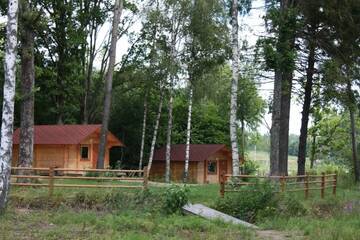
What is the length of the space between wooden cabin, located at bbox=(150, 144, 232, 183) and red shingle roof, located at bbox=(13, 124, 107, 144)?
9310 mm

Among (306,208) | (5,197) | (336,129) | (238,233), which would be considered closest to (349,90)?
(306,208)

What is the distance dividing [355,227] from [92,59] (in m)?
35.1

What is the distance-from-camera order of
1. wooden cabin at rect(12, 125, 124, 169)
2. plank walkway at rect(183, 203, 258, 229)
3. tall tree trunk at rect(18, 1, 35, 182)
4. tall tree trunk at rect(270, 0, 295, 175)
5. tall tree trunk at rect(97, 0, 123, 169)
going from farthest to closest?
wooden cabin at rect(12, 125, 124, 169)
tall tree trunk at rect(97, 0, 123, 169)
tall tree trunk at rect(18, 1, 35, 182)
tall tree trunk at rect(270, 0, 295, 175)
plank walkway at rect(183, 203, 258, 229)

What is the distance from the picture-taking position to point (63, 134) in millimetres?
37531

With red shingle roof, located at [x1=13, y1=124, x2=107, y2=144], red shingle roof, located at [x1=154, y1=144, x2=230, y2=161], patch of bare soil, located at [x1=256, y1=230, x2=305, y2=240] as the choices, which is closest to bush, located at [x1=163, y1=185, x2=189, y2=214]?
patch of bare soil, located at [x1=256, y1=230, x2=305, y2=240]

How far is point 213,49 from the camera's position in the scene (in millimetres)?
36281

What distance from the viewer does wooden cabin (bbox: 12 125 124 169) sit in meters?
37.3

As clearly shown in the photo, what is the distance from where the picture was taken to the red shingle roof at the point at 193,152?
4487cm

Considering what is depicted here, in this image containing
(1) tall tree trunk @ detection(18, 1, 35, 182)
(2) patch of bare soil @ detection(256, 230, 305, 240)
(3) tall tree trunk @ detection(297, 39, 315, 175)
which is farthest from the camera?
(3) tall tree trunk @ detection(297, 39, 315, 175)

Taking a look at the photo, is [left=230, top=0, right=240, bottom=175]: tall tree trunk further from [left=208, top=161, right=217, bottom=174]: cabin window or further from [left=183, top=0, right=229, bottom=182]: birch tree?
[left=208, top=161, right=217, bottom=174]: cabin window

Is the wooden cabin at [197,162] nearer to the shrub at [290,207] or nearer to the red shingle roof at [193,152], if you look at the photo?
the red shingle roof at [193,152]

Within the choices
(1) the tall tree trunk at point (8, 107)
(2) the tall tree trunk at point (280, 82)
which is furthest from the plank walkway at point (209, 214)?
(2) the tall tree trunk at point (280, 82)

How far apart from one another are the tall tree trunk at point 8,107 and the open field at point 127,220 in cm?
94

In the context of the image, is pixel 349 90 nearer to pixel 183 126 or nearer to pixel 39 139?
pixel 39 139
